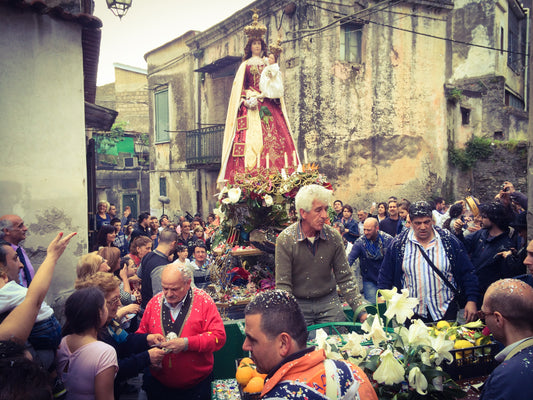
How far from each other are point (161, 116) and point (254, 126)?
16.9 meters

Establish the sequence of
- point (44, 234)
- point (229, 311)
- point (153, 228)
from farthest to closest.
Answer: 1. point (153, 228)
2. point (44, 234)
3. point (229, 311)

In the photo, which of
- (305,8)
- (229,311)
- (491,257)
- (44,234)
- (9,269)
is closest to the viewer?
(9,269)

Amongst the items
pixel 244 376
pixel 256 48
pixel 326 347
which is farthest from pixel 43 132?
pixel 326 347

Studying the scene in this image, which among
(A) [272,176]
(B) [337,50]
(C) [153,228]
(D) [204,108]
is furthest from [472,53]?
(A) [272,176]

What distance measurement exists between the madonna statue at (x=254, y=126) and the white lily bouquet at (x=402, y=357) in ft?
14.4

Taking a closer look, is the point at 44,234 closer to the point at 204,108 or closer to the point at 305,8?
the point at 305,8

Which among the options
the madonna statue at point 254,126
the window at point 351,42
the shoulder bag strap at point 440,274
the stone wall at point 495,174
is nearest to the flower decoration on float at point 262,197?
the madonna statue at point 254,126

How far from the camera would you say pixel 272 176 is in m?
5.62

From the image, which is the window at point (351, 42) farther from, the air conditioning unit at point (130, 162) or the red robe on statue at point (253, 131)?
the air conditioning unit at point (130, 162)

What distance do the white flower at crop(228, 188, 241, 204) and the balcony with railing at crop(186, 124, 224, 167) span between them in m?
13.0

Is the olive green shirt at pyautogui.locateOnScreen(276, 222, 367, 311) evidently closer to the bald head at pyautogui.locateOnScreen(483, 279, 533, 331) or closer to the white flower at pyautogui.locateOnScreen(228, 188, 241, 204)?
the white flower at pyautogui.locateOnScreen(228, 188, 241, 204)

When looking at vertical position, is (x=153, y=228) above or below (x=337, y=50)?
below

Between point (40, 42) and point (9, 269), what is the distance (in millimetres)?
5205

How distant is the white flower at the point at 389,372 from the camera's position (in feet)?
7.95
